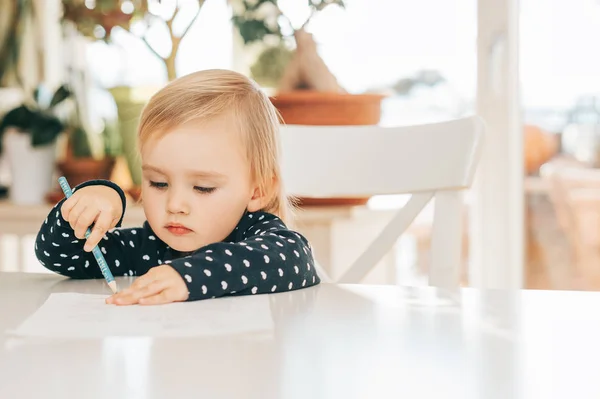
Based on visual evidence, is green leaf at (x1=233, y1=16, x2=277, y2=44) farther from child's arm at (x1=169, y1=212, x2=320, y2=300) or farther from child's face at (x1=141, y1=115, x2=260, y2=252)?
child's arm at (x1=169, y1=212, x2=320, y2=300)

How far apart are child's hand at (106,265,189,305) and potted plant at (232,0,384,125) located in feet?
4.41

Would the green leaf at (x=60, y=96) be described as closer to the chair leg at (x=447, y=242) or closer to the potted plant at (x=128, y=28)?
the potted plant at (x=128, y=28)

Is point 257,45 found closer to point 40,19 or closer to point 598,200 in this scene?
point 40,19

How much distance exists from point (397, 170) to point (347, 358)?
2.49 feet

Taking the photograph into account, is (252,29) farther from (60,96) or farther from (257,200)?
(257,200)

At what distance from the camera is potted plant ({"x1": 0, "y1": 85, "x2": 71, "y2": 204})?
2.33 meters

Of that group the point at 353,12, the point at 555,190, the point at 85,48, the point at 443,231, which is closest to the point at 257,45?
the point at 353,12

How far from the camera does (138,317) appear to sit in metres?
0.59

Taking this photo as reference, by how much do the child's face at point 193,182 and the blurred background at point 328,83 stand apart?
1.09 m

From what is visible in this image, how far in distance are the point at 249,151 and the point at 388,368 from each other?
517 millimetres

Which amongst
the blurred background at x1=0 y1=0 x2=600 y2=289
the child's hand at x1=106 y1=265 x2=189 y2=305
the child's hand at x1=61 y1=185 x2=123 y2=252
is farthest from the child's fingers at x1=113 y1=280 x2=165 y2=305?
the blurred background at x1=0 y1=0 x2=600 y2=289

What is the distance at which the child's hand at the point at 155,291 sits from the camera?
0.65 meters

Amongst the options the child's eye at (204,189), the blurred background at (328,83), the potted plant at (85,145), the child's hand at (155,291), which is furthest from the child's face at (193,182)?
the potted plant at (85,145)

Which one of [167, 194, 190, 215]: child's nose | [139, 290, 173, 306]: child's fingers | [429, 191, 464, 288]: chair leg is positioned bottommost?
[429, 191, 464, 288]: chair leg
